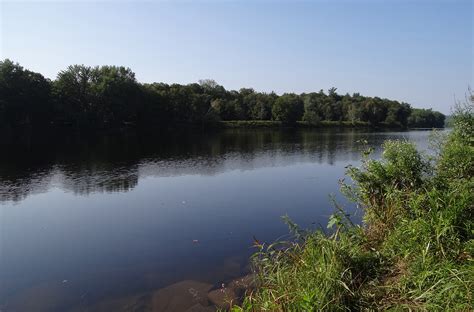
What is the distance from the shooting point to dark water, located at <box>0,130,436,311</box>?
426 inches

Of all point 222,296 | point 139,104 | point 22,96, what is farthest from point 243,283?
point 139,104

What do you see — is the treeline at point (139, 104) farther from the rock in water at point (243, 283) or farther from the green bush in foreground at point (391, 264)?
the green bush in foreground at point (391, 264)

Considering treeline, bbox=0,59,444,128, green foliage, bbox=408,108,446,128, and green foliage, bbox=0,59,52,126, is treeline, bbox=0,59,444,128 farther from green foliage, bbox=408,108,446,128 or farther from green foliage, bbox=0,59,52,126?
green foliage, bbox=408,108,446,128

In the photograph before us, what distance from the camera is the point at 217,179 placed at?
88.1 feet

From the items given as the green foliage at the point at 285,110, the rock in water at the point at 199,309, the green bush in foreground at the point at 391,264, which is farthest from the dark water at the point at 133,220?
the green foliage at the point at 285,110

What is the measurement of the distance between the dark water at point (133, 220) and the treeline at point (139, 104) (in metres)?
41.1

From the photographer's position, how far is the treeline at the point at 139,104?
67625mm

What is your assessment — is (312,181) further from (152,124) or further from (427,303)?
(152,124)

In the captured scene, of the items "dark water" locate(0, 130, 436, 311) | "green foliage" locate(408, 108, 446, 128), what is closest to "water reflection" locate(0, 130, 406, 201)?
"dark water" locate(0, 130, 436, 311)

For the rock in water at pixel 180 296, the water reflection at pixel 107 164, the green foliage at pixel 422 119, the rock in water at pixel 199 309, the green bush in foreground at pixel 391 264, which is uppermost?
the green foliage at pixel 422 119

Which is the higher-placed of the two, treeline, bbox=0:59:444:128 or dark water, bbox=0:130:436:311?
treeline, bbox=0:59:444:128

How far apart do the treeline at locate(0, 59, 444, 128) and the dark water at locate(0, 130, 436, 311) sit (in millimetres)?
41119

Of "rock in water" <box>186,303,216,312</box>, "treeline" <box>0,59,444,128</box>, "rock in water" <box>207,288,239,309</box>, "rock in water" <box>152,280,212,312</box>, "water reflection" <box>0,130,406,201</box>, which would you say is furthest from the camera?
"treeline" <box>0,59,444,128</box>

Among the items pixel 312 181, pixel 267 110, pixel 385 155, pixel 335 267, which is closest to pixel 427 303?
pixel 335 267
